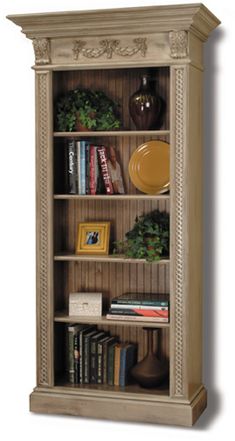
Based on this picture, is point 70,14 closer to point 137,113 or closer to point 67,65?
point 67,65

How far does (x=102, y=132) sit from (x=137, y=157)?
0.87 ft

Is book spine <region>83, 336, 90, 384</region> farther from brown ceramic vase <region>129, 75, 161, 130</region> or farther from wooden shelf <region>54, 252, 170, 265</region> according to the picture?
brown ceramic vase <region>129, 75, 161, 130</region>

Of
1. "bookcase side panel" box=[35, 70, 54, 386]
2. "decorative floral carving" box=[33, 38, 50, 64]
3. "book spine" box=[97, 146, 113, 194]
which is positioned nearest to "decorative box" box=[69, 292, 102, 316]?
"bookcase side panel" box=[35, 70, 54, 386]

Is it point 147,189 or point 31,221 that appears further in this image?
point 31,221

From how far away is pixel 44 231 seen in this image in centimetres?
481

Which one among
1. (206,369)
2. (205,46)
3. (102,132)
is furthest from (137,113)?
(206,369)

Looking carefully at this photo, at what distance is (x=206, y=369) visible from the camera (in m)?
5.00

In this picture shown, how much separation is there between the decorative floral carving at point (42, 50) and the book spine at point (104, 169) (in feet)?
1.95

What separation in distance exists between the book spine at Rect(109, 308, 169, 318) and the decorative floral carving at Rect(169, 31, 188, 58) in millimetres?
1406

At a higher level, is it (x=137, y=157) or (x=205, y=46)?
(x=205, y=46)

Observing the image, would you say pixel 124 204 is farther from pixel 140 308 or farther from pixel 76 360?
pixel 76 360

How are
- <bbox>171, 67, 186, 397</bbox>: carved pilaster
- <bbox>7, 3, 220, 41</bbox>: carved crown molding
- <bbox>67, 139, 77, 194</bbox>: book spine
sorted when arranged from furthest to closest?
<bbox>67, 139, 77, 194</bbox>: book spine < <bbox>171, 67, 186, 397</bbox>: carved pilaster < <bbox>7, 3, 220, 41</bbox>: carved crown molding

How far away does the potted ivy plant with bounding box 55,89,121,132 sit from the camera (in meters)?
4.82

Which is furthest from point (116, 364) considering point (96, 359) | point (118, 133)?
point (118, 133)
